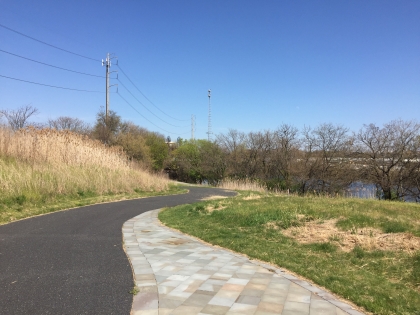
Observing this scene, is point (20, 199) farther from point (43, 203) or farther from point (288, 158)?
point (288, 158)

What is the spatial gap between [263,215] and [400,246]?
10.7ft

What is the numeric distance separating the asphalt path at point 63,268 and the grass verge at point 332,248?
205 centimetres

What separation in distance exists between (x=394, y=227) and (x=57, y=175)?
1142cm

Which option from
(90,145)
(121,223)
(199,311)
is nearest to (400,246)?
(199,311)

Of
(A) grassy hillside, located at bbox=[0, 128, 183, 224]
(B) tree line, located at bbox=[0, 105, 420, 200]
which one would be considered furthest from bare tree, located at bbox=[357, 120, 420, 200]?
(A) grassy hillside, located at bbox=[0, 128, 183, 224]

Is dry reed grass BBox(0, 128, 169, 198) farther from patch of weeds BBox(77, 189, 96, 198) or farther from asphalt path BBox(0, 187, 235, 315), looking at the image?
asphalt path BBox(0, 187, 235, 315)

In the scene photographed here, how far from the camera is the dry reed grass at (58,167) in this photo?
11312 mm

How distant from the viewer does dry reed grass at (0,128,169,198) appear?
11.3 m

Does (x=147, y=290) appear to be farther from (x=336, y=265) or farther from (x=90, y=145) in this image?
(x=90, y=145)

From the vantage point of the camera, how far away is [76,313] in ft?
11.0

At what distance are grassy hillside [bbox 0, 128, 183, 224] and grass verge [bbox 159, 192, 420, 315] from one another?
4.35 metres

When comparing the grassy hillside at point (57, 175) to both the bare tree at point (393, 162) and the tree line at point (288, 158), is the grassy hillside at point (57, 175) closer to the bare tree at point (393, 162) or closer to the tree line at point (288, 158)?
the tree line at point (288, 158)

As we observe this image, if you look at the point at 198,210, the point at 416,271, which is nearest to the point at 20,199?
the point at 198,210

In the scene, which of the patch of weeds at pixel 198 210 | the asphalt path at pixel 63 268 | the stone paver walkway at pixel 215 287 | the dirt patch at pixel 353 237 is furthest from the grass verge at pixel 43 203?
the dirt patch at pixel 353 237
